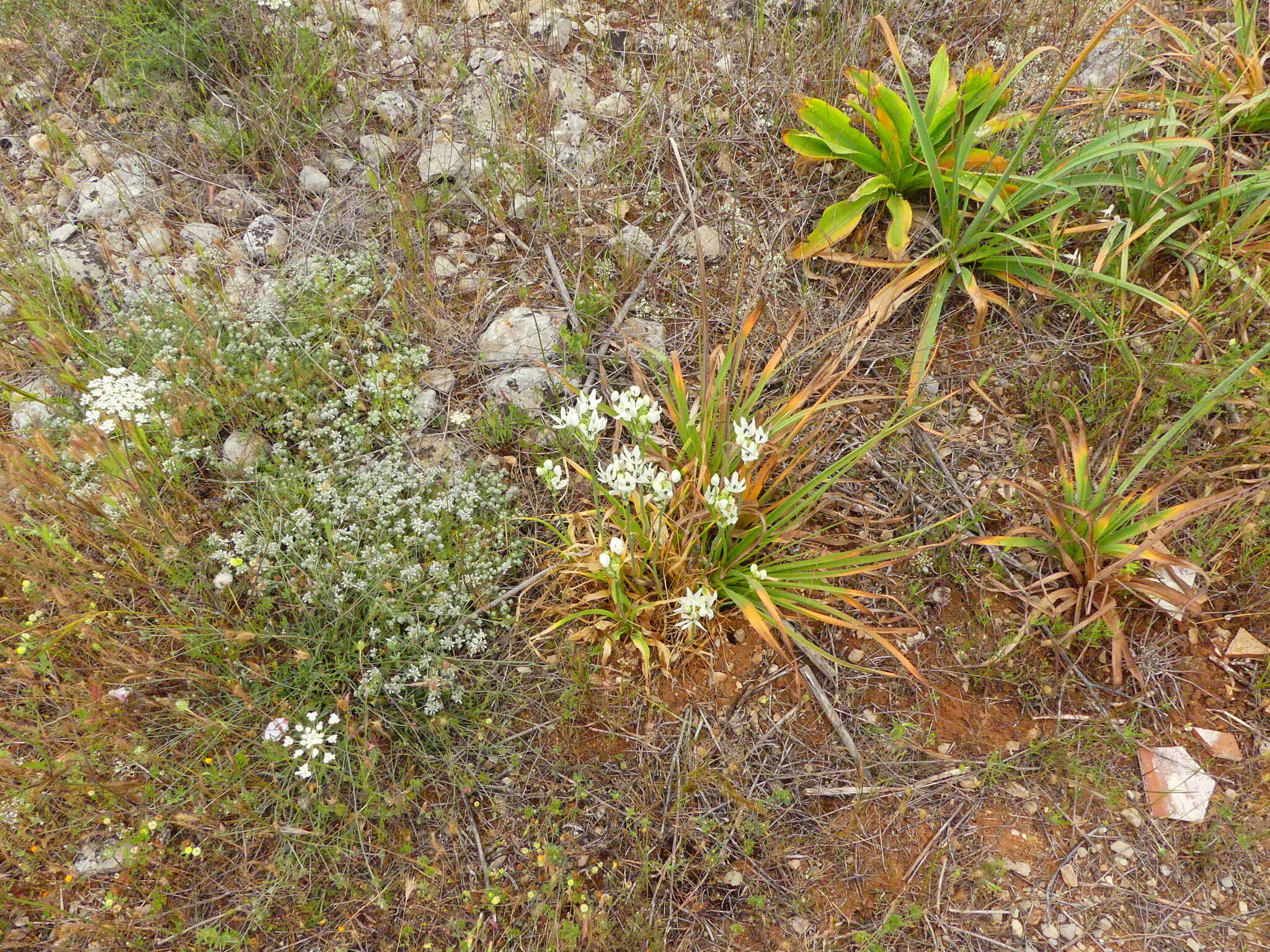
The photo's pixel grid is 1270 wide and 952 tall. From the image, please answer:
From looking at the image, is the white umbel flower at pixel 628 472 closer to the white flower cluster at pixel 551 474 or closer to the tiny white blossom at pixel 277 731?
the white flower cluster at pixel 551 474

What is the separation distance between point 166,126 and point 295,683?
2.76m

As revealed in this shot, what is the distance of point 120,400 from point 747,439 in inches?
79.1

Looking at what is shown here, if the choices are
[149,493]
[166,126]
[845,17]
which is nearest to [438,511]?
[149,493]

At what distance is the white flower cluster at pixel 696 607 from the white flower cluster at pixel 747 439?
1.34 feet

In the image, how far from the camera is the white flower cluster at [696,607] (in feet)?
6.96

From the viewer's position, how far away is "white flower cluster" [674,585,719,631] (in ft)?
6.96

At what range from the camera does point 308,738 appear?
2125 millimetres

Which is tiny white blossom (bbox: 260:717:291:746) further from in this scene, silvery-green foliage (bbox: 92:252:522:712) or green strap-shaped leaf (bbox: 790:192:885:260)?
green strap-shaped leaf (bbox: 790:192:885:260)

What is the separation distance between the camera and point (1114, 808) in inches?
86.4

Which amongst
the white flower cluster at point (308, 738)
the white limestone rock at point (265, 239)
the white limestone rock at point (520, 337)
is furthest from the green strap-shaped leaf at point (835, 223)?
the white flower cluster at point (308, 738)

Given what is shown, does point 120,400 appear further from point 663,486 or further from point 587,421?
point 663,486

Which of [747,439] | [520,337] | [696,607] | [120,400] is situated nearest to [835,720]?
[696,607]

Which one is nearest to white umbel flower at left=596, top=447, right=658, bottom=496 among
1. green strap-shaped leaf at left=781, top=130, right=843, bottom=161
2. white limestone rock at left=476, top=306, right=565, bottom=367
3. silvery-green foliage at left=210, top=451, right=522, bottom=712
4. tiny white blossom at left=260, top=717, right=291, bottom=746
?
silvery-green foliage at left=210, top=451, right=522, bottom=712

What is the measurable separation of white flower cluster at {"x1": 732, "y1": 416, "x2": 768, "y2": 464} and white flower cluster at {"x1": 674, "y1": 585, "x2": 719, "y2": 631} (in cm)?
41
